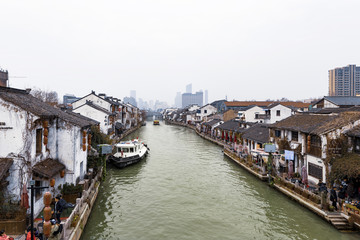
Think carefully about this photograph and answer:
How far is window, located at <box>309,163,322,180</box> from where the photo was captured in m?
21.8

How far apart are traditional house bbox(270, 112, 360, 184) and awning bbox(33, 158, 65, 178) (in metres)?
A: 20.8

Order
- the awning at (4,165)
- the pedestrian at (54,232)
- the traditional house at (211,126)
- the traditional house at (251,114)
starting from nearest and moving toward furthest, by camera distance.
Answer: the pedestrian at (54,232) → the awning at (4,165) → the traditional house at (251,114) → the traditional house at (211,126)

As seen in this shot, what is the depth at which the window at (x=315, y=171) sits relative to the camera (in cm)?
2181

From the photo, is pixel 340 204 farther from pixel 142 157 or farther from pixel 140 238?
pixel 142 157

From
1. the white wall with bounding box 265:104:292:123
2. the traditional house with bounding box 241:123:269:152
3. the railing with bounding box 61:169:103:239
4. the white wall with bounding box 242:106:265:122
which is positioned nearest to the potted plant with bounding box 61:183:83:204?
the railing with bounding box 61:169:103:239

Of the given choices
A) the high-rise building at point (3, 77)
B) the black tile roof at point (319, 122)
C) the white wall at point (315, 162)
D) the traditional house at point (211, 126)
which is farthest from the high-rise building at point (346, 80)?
the high-rise building at point (3, 77)

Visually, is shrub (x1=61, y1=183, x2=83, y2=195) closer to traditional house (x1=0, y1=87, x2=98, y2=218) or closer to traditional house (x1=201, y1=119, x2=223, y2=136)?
traditional house (x1=0, y1=87, x2=98, y2=218)

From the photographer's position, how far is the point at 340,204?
1798 cm

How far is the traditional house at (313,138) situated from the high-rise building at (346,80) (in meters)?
143

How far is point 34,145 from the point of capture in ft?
52.1

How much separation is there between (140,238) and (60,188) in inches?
288

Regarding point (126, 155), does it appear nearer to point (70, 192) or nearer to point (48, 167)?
point (70, 192)

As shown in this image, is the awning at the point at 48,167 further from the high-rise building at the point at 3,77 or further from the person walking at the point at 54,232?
the high-rise building at the point at 3,77

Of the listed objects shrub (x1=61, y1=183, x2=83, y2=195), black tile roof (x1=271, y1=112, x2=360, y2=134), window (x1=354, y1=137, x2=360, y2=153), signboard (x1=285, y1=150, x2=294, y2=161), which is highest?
black tile roof (x1=271, y1=112, x2=360, y2=134)
